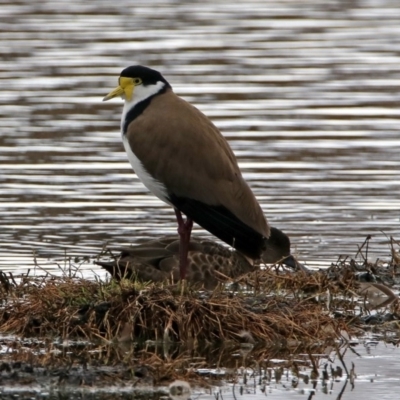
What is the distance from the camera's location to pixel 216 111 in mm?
18859

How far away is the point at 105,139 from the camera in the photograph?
17.4m

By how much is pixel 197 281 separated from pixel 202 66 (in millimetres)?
12741

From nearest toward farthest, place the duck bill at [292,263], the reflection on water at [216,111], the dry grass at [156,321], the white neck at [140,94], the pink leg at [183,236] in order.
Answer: the dry grass at [156,321]
the pink leg at [183,236]
the white neck at [140,94]
the duck bill at [292,263]
the reflection on water at [216,111]

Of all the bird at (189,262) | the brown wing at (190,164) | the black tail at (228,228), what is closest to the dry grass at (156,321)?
the black tail at (228,228)

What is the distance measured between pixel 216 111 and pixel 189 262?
8645 mm

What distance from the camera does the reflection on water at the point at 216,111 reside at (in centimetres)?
1328

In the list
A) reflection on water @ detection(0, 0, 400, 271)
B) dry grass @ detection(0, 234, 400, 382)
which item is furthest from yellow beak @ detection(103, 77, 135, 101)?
reflection on water @ detection(0, 0, 400, 271)

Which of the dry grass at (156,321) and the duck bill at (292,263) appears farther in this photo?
the duck bill at (292,263)

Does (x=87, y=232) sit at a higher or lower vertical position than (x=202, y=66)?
lower

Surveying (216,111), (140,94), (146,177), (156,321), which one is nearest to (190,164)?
(146,177)

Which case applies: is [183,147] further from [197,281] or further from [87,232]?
[87,232]

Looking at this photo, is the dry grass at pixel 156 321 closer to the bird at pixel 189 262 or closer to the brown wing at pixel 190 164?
the brown wing at pixel 190 164

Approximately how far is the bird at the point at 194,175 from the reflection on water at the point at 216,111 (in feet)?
6.32

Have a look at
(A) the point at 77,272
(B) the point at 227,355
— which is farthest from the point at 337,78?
(B) the point at 227,355
